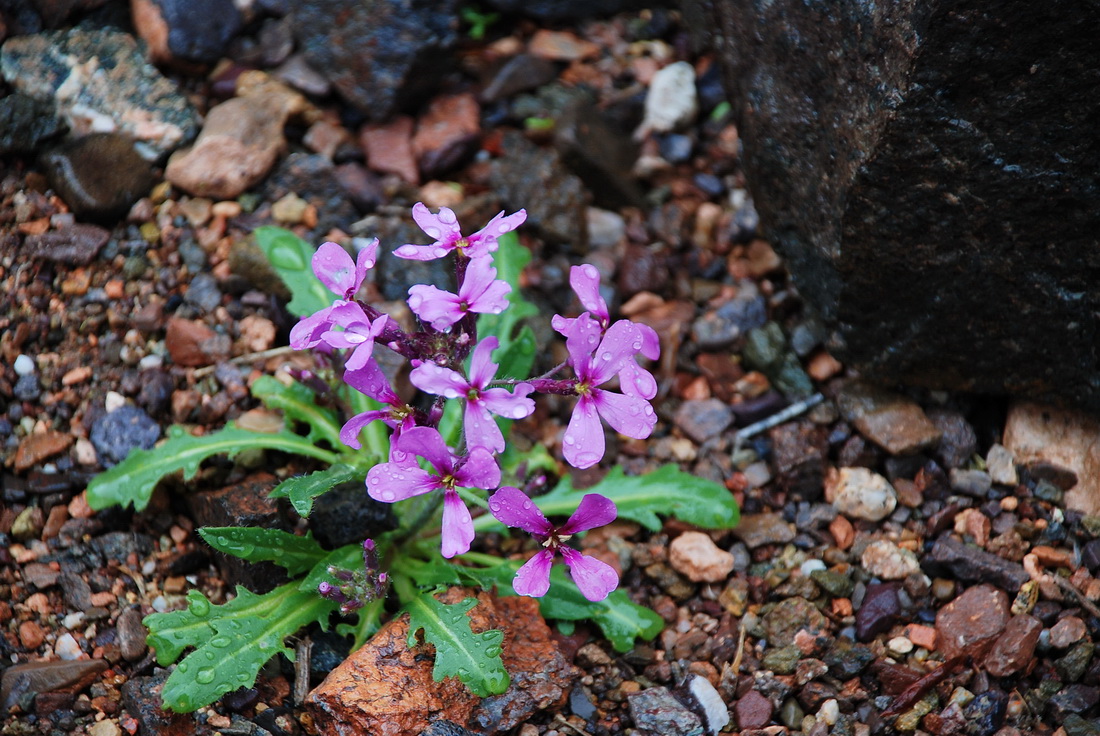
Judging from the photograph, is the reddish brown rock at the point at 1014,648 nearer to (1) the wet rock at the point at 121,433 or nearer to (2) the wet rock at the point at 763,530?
(2) the wet rock at the point at 763,530

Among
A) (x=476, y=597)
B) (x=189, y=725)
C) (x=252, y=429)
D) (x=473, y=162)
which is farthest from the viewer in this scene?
(x=473, y=162)

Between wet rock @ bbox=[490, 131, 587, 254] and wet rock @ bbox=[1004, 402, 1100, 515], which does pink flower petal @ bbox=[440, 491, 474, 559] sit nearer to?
wet rock @ bbox=[490, 131, 587, 254]

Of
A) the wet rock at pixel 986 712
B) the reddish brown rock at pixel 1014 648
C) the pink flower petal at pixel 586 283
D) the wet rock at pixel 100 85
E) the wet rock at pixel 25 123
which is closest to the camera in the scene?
the pink flower petal at pixel 586 283

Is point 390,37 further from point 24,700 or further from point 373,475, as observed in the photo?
point 24,700

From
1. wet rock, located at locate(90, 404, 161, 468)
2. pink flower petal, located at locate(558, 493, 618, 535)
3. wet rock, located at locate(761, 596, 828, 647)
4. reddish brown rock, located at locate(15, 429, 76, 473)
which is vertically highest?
pink flower petal, located at locate(558, 493, 618, 535)

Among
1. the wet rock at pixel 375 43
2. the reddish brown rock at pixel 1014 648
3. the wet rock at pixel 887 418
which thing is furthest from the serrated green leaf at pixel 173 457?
the reddish brown rock at pixel 1014 648

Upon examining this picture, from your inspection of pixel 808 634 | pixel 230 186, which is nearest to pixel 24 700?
pixel 230 186

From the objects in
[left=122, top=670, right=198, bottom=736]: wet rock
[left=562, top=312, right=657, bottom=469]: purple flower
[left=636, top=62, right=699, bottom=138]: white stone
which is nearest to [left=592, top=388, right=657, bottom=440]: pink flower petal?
[left=562, top=312, right=657, bottom=469]: purple flower
